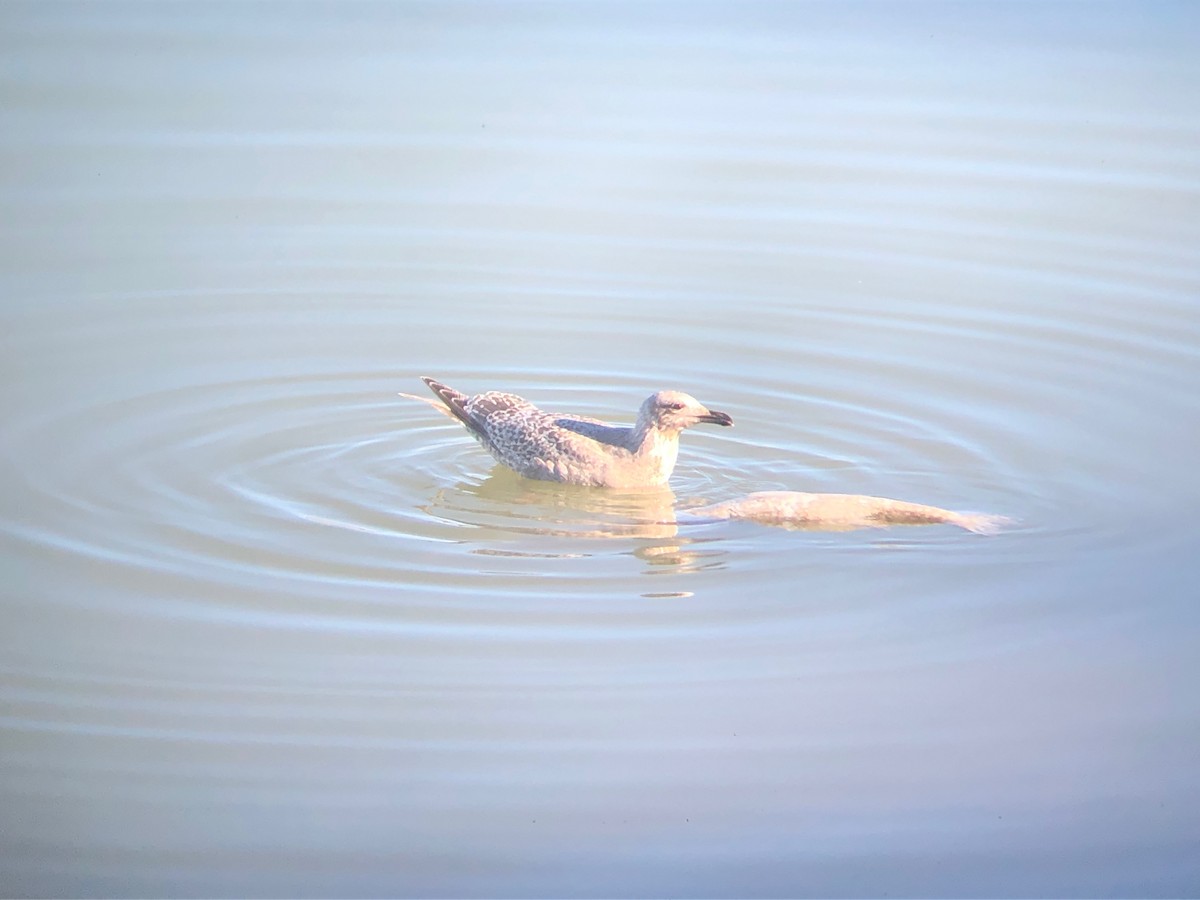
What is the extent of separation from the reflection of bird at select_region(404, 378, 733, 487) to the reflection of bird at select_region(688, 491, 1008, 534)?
798mm

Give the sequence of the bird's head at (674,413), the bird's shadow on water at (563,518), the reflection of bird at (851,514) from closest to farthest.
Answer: the bird's shadow on water at (563,518)
the reflection of bird at (851,514)
the bird's head at (674,413)

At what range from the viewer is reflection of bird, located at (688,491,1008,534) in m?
6.97

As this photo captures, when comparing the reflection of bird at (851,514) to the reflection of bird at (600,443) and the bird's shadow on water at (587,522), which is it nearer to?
the bird's shadow on water at (587,522)

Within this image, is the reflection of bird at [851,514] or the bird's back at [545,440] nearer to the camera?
the reflection of bird at [851,514]

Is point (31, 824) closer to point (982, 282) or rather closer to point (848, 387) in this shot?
point (848, 387)

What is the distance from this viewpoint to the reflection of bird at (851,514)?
22.9 feet

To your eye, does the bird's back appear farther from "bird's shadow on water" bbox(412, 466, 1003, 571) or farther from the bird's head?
the bird's head

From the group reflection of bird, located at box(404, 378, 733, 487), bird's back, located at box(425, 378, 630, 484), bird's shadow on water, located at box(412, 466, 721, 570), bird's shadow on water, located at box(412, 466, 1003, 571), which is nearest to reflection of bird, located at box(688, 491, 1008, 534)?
bird's shadow on water, located at box(412, 466, 1003, 571)

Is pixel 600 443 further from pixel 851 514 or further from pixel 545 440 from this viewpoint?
pixel 851 514

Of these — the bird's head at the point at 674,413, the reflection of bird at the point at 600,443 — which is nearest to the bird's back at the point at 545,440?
the reflection of bird at the point at 600,443

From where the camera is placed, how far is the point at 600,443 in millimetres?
7906

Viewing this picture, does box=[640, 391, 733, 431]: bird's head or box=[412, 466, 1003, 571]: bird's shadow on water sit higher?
box=[640, 391, 733, 431]: bird's head

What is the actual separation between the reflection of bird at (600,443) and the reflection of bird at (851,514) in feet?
2.62

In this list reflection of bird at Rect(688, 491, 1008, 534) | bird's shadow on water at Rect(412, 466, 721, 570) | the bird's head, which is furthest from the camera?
the bird's head
